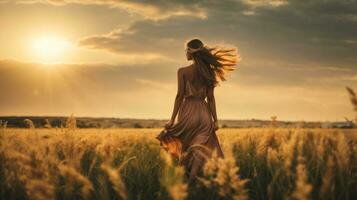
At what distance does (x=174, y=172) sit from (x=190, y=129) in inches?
78.7

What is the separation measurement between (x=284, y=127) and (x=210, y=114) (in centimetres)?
188

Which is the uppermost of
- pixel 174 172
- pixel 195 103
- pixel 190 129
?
pixel 195 103

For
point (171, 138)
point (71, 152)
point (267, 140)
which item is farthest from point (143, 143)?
point (71, 152)

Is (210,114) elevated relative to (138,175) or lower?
elevated

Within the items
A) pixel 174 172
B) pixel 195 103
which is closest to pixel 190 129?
pixel 195 103

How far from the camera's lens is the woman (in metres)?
6.75

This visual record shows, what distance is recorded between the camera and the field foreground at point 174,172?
11.2 feet

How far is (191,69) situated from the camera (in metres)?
6.93

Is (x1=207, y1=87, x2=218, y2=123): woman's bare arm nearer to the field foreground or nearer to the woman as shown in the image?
the woman

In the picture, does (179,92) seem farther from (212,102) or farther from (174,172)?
(174,172)

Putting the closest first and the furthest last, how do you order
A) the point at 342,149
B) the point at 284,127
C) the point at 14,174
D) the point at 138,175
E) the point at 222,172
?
the point at 222,172
the point at 342,149
the point at 14,174
the point at 138,175
the point at 284,127

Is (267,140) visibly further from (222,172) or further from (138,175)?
(222,172)

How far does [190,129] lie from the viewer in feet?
22.2

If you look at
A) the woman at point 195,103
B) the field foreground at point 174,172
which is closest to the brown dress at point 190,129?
the woman at point 195,103
